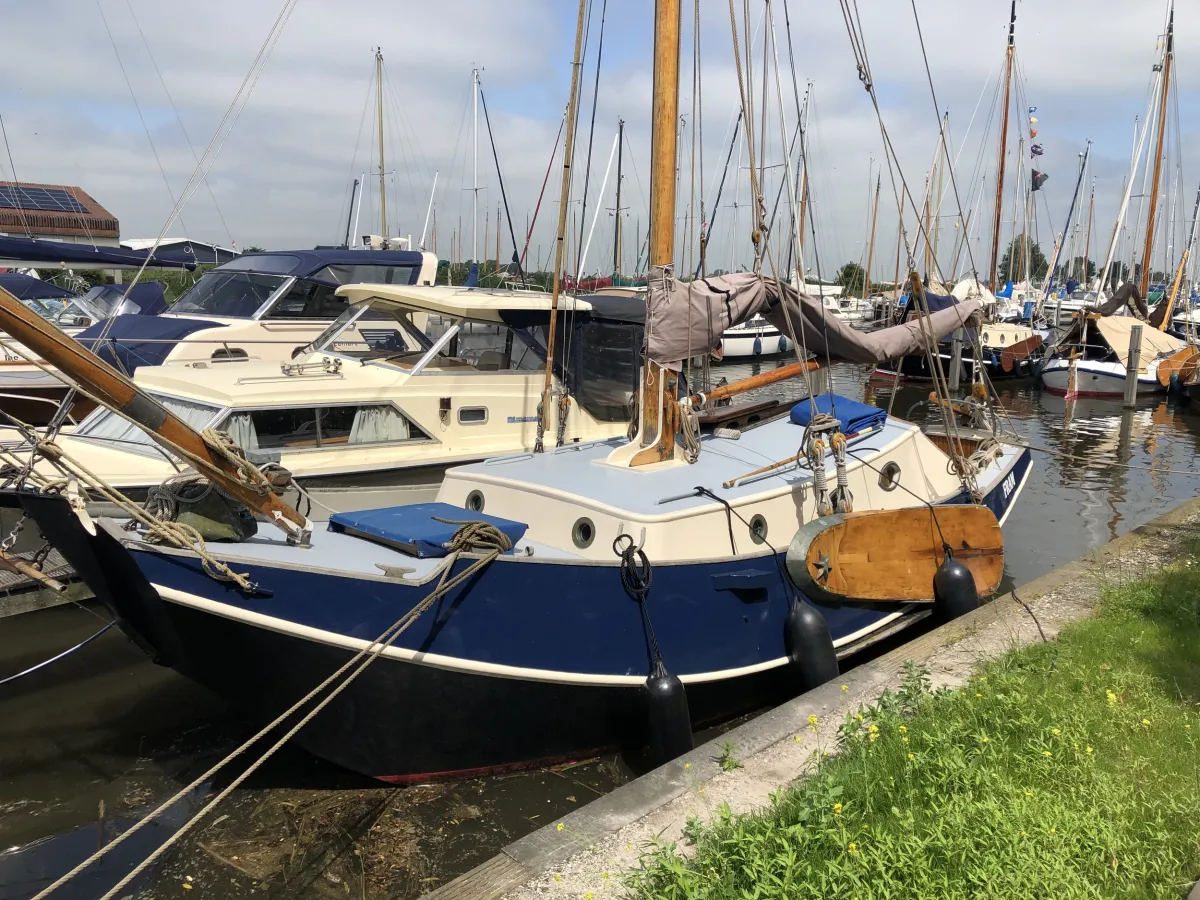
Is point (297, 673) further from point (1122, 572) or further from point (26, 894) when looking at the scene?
point (1122, 572)

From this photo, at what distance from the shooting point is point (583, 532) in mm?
6473

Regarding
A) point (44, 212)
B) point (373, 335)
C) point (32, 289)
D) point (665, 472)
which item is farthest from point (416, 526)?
point (44, 212)

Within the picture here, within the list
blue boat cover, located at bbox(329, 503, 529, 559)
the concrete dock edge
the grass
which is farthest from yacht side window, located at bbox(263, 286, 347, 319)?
the grass

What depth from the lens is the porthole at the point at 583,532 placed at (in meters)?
6.42

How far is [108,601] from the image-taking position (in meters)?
5.25

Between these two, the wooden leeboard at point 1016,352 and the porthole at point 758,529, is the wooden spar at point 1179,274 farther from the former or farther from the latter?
the porthole at point 758,529

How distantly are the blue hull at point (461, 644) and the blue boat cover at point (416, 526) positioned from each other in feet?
1.08

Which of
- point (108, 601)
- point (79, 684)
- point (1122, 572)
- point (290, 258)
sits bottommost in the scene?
point (79, 684)

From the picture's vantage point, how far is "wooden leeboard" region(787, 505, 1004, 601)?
6.84m

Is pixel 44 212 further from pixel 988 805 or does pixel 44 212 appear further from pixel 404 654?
pixel 988 805

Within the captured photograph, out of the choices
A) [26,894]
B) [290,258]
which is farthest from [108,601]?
[290,258]

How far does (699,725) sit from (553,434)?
484 centimetres

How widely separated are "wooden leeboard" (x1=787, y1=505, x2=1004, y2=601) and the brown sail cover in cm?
150

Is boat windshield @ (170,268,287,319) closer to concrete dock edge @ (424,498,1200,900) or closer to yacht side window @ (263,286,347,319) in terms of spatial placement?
yacht side window @ (263,286,347,319)
